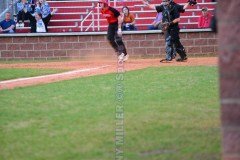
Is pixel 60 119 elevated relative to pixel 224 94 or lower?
lower

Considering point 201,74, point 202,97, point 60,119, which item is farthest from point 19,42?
point 60,119

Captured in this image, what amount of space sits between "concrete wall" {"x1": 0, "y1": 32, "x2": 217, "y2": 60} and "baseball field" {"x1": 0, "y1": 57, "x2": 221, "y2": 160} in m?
8.92

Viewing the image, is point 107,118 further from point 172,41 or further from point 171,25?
point 172,41

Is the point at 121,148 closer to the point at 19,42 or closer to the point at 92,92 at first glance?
the point at 92,92

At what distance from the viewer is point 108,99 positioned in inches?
399

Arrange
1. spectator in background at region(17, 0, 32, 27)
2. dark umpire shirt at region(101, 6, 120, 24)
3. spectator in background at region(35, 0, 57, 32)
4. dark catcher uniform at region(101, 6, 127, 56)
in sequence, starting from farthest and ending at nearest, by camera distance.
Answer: spectator in background at region(17, 0, 32, 27), spectator in background at region(35, 0, 57, 32), dark catcher uniform at region(101, 6, 127, 56), dark umpire shirt at region(101, 6, 120, 24)

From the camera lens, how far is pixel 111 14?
18.2m

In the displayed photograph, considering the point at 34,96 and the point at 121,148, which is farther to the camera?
the point at 34,96

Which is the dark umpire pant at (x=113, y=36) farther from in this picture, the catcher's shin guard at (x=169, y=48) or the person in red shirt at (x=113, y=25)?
the catcher's shin guard at (x=169, y=48)

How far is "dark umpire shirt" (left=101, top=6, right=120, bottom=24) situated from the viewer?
1795cm

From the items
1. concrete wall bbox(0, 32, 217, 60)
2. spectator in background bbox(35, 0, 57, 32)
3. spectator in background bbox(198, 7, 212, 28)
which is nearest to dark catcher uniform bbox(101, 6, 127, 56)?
concrete wall bbox(0, 32, 217, 60)

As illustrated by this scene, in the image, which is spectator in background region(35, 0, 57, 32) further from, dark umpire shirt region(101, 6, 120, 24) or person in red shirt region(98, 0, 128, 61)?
dark umpire shirt region(101, 6, 120, 24)

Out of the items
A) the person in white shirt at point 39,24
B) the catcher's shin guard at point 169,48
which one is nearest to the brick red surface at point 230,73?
the catcher's shin guard at point 169,48

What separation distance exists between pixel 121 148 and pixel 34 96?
4.91 m
